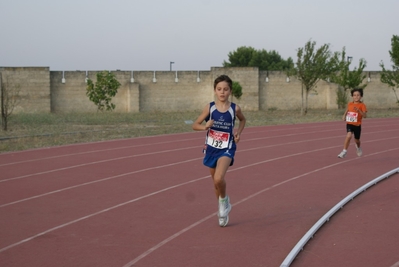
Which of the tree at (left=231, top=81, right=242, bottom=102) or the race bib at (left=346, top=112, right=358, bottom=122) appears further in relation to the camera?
the tree at (left=231, top=81, right=242, bottom=102)

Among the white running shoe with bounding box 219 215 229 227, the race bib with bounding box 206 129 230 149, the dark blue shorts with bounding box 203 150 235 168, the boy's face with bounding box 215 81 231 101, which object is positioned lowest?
the white running shoe with bounding box 219 215 229 227

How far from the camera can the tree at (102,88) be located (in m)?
42.5

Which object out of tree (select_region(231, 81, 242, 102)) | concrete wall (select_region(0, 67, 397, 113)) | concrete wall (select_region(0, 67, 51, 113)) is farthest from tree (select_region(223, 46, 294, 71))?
concrete wall (select_region(0, 67, 51, 113))

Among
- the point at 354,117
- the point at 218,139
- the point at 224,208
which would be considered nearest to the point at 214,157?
the point at 218,139

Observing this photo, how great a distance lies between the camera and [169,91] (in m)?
47.0

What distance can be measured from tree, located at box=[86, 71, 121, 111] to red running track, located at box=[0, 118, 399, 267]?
26.6 meters

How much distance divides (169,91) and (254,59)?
43.1 metres

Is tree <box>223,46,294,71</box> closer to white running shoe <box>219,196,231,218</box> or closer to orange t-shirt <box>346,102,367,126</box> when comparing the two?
orange t-shirt <box>346,102,367,126</box>


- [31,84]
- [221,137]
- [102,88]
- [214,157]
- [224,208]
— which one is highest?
[31,84]

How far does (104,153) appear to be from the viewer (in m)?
16.2

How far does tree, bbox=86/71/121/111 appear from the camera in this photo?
42531 mm

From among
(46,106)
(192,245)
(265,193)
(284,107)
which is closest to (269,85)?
(284,107)

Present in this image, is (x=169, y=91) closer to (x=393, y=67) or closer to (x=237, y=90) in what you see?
(x=237, y=90)

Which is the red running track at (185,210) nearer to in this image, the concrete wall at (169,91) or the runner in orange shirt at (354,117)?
the runner in orange shirt at (354,117)
